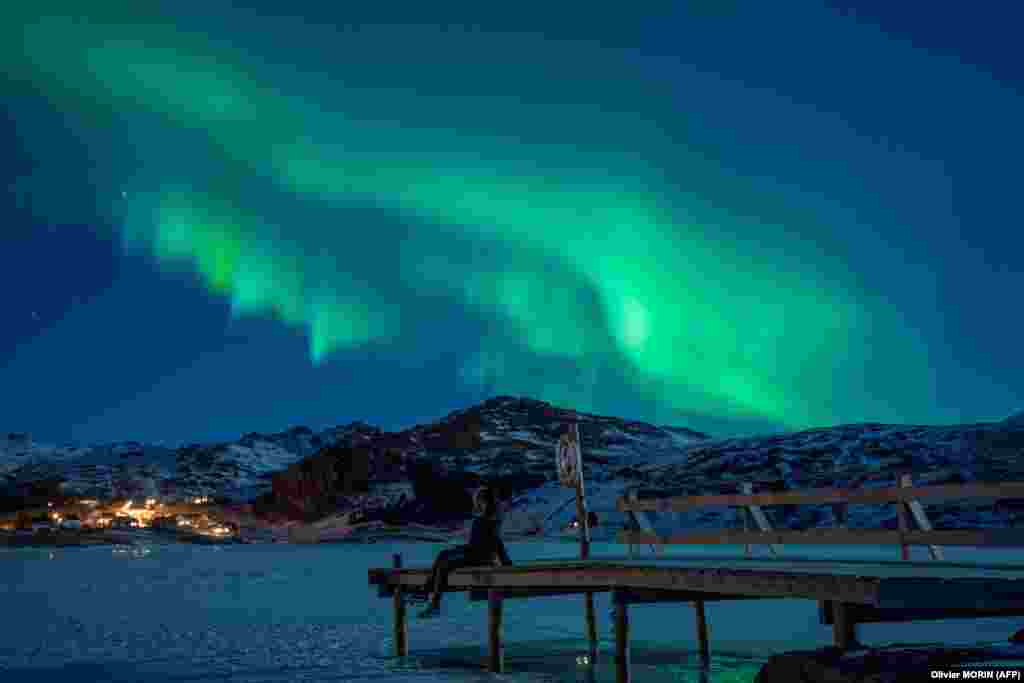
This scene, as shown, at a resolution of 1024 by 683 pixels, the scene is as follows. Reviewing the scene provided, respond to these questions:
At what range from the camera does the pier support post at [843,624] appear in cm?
1181

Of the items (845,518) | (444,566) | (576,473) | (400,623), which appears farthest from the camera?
(400,623)

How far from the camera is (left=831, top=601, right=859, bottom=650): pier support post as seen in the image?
1181 centimetres

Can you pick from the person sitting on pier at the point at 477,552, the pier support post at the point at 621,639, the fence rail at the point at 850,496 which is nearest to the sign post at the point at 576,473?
the fence rail at the point at 850,496

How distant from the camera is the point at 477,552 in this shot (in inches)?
838

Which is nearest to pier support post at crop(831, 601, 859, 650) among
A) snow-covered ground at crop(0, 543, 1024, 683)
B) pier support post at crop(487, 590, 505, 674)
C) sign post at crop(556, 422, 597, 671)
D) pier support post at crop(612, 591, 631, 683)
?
pier support post at crop(612, 591, 631, 683)

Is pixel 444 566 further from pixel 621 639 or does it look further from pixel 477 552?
pixel 621 639

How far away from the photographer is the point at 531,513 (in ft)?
555

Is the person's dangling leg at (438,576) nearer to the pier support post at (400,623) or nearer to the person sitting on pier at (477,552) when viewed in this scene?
the person sitting on pier at (477,552)

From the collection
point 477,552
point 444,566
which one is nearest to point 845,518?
point 477,552

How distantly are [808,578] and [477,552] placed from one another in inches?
392

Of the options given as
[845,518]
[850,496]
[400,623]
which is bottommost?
[400,623]

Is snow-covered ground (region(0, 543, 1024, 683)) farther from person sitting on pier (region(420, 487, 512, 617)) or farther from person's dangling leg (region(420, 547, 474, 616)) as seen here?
person sitting on pier (region(420, 487, 512, 617))

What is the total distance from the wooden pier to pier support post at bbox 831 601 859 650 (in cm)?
2

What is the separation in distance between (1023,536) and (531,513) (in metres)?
157
